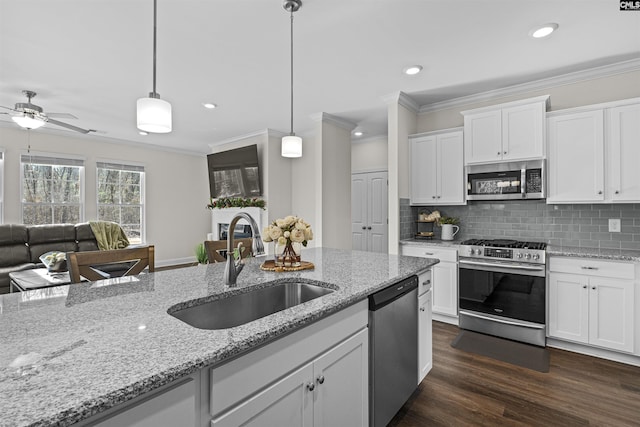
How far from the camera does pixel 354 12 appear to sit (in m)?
2.23

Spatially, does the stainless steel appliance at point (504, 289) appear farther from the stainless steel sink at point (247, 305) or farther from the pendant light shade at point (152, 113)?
the pendant light shade at point (152, 113)

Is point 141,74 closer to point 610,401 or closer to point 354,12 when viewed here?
point 354,12

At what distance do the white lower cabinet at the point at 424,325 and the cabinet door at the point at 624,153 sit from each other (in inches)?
82.4

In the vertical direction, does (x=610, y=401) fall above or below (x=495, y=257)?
below

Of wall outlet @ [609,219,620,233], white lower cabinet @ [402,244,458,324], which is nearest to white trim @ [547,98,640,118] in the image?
wall outlet @ [609,219,620,233]

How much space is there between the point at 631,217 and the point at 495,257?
129cm

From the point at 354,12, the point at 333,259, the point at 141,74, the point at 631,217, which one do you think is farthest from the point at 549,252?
the point at 141,74

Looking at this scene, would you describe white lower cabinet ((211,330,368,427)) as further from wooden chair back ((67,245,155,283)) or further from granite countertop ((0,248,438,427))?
wooden chair back ((67,245,155,283))

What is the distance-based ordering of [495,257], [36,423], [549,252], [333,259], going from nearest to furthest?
[36,423]
[333,259]
[549,252]
[495,257]

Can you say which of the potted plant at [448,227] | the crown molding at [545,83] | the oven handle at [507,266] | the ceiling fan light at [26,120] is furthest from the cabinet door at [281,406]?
the ceiling fan light at [26,120]

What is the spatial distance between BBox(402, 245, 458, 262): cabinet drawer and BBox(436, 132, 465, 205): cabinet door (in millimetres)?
623

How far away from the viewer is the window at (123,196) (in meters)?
6.05

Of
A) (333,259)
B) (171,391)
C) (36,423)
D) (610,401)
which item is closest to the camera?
(36,423)

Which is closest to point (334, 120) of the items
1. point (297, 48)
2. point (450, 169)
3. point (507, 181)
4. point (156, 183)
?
point (450, 169)
